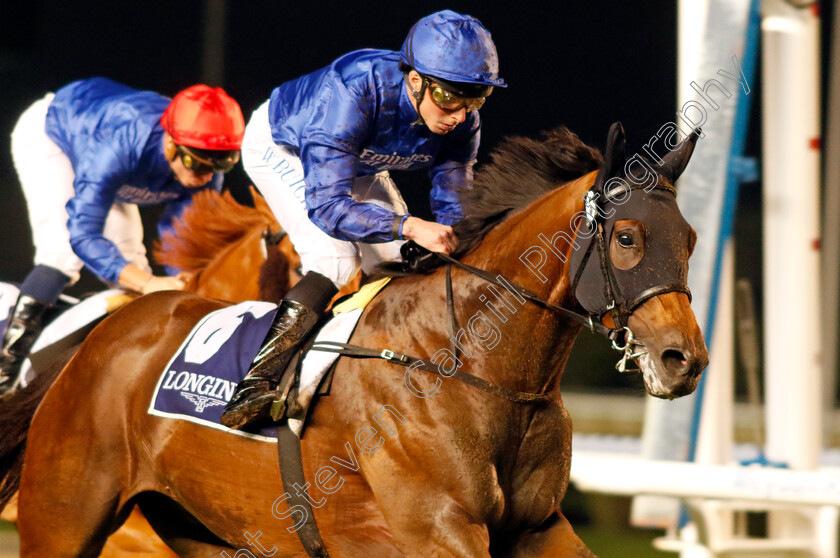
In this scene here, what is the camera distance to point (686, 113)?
328cm

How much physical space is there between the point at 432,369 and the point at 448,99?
2.19ft

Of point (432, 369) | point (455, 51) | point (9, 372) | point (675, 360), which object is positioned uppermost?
point (455, 51)

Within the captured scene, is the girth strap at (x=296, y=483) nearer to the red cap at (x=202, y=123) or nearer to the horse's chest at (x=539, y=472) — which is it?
the horse's chest at (x=539, y=472)

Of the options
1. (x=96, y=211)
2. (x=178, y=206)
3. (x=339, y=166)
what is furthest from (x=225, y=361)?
(x=178, y=206)

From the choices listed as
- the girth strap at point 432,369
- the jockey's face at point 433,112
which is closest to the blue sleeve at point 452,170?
the jockey's face at point 433,112

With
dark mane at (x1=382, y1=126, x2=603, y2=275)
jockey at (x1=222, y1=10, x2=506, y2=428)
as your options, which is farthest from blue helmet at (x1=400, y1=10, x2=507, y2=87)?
dark mane at (x1=382, y1=126, x2=603, y2=275)

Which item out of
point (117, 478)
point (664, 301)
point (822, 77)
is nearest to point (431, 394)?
point (664, 301)

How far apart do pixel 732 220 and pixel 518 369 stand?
A: 5.87ft

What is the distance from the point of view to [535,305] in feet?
6.81

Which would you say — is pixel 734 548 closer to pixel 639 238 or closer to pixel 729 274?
pixel 729 274

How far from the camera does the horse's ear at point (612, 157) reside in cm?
194

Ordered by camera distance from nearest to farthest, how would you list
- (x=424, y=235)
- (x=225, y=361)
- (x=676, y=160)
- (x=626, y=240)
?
(x=626, y=240) → (x=676, y=160) → (x=424, y=235) → (x=225, y=361)

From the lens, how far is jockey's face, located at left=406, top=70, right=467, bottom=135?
7.68ft

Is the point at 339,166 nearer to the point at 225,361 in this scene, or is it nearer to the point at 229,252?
the point at 225,361
